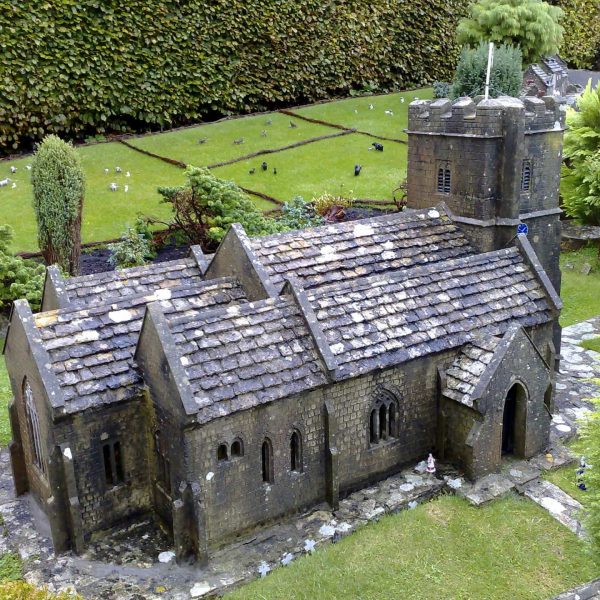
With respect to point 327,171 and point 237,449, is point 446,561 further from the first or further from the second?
point 327,171

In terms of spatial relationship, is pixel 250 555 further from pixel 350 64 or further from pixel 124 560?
pixel 350 64

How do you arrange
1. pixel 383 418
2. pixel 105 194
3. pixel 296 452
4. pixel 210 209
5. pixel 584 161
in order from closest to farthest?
pixel 296 452 → pixel 383 418 → pixel 210 209 → pixel 105 194 → pixel 584 161

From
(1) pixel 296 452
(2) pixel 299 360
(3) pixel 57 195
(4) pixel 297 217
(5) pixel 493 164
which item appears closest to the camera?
(2) pixel 299 360

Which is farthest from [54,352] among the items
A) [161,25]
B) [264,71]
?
[264,71]

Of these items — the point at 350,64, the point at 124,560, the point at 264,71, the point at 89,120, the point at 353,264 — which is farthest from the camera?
the point at 350,64

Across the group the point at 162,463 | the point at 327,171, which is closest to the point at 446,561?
the point at 162,463

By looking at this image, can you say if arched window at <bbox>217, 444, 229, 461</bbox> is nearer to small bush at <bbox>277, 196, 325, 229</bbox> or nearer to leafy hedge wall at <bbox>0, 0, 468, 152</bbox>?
→ small bush at <bbox>277, 196, 325, 229</bbox>
